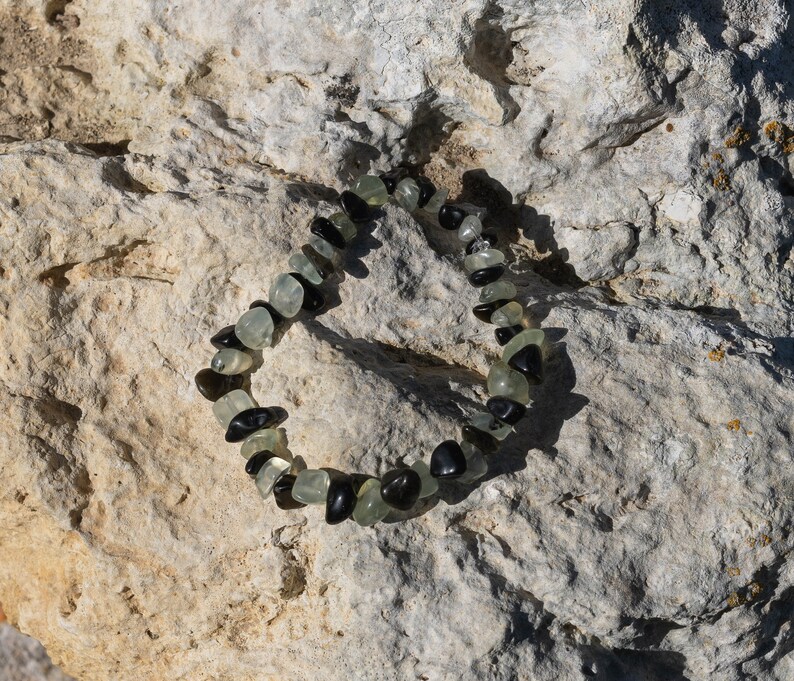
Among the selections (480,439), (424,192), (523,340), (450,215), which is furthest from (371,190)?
(480,439)

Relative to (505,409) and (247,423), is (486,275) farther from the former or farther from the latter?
(247,423)

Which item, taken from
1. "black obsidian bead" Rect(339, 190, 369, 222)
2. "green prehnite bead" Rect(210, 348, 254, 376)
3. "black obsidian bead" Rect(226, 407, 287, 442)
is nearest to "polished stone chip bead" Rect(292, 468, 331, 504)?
"black obsidian bead" Rect(226, 407, 287, 442)

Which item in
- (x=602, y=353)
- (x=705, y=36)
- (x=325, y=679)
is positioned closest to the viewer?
(x=325, y=679)

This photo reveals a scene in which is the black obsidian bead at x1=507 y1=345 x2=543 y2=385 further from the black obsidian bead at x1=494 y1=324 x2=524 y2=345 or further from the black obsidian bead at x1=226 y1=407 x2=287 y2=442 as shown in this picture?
the black obsidian bead at x1=226 y1=407 x2=287 y2=442

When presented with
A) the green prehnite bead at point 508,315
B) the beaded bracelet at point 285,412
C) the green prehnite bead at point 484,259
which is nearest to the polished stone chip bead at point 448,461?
the beaded bracelet at point 285,412

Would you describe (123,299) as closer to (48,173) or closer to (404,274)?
(48,173)

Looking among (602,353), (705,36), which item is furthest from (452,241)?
(705,36)
